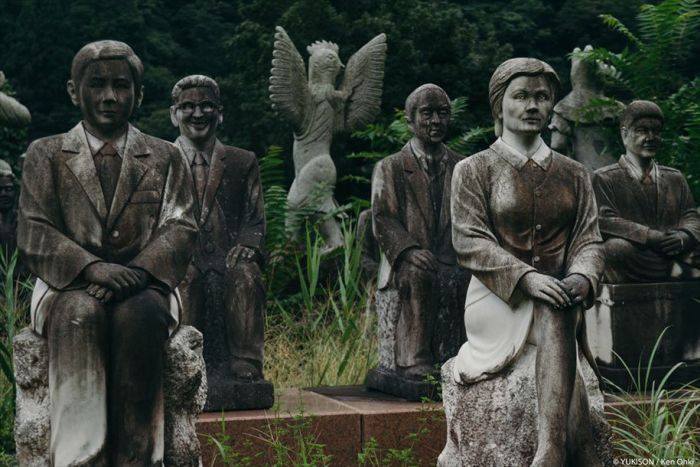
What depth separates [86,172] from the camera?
523 centimetres

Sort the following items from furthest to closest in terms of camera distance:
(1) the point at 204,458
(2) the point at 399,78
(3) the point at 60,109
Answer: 1. (3) the point at 60,109
2. (2) the point at 399,78
3. (1) the point at 204,458

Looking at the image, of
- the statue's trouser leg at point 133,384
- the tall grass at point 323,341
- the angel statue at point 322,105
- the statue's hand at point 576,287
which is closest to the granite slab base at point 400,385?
the tall grass at point 323,341

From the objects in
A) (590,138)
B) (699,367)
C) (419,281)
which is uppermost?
(590,138)

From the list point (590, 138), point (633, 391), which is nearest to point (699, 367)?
point (633, 391)

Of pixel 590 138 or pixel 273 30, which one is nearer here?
pixel 590 138

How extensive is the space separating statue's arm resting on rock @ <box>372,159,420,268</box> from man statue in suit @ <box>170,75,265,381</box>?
2.50ft

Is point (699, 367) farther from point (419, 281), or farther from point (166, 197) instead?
point (166, 197)

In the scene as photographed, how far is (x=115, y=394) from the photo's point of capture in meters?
4.96

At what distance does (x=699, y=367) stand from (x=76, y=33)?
1528cm

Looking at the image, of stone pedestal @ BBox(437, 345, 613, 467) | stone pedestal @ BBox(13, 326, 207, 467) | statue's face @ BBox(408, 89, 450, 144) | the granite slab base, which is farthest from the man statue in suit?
stone pedestal @ BBox(437, 345, 613, 467)

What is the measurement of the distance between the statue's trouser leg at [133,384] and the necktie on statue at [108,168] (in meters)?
0.50

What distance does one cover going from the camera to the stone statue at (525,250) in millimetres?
5277

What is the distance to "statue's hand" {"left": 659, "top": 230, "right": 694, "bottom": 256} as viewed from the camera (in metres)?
8.09

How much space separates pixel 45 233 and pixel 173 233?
19.8 inches
